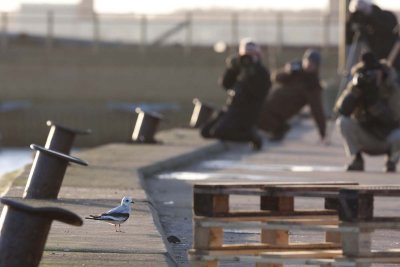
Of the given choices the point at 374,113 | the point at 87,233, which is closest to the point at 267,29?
the point at 374,113

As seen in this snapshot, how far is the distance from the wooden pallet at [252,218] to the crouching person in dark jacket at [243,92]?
13440 millimetres

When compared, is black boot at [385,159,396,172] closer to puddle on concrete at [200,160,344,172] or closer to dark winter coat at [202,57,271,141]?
puddle on concrete at [200,160,344,172]

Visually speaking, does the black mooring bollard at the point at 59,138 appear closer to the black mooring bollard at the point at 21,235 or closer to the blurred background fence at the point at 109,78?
the black mooring bollard at the point at 21,235

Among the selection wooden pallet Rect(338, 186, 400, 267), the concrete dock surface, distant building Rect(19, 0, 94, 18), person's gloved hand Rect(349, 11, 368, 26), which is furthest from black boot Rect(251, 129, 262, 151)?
distant building Rect(19, 0, 94, 18)

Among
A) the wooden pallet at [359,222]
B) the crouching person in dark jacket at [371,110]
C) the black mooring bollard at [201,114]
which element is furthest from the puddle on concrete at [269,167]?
the wooden pallet at [359,222]

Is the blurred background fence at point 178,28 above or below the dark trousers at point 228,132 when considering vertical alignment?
above

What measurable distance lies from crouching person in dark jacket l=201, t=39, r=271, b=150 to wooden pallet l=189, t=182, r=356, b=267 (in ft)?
44.1

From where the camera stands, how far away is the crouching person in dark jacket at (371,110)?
16317mm

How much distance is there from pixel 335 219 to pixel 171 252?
1403 millimetres

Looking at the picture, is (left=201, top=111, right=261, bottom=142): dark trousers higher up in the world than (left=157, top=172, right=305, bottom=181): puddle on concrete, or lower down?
higher up

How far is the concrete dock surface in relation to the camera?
896 cm

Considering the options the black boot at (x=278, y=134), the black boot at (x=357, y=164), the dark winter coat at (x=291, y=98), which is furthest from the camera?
the black boot at (x=278, y=134)

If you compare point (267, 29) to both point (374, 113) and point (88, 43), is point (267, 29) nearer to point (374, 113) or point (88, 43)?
point (88, 43)

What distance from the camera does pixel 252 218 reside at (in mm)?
7988
